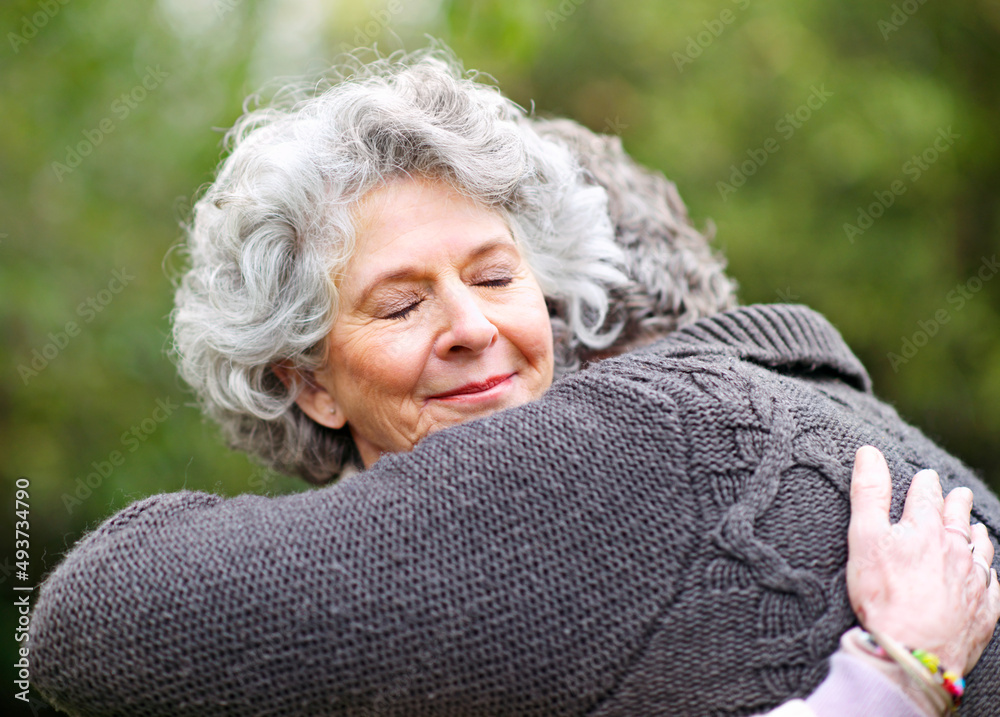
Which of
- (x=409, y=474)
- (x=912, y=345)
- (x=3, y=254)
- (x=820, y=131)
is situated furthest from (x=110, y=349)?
(x=912, y=345)

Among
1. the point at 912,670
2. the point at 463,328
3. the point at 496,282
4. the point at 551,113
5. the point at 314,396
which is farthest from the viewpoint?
the point at 551,113

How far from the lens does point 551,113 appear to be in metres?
5.55

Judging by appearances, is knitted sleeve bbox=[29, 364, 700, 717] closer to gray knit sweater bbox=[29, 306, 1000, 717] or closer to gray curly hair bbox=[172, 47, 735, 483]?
gray knit sweater bbox=[29, 306, 1000, 717]

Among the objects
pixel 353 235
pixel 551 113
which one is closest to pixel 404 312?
pixel 353 235

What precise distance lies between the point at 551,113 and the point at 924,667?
4.80 m

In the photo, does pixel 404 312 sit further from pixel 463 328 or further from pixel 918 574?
pixel 918 574

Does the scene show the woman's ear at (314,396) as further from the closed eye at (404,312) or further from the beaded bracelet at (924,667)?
the beaded bracelet at (924,667)

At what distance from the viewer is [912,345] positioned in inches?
195

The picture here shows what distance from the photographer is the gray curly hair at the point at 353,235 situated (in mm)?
1960

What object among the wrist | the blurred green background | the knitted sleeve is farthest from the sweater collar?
the blurred green background

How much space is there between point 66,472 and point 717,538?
3.05m

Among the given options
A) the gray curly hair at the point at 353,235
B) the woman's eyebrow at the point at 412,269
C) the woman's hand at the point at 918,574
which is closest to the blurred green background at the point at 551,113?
the gray curly hair at the point at 353,235

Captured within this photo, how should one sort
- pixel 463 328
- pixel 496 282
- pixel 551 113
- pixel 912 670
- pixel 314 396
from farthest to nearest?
pixel 551 113 < pixel 314 396 < pixel 496 282 < pixel 463 328 < pixel 912 670

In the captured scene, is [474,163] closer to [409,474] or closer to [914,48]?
[409,474]
